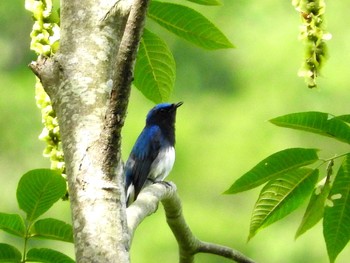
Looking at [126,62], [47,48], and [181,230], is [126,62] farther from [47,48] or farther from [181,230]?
[181,230]

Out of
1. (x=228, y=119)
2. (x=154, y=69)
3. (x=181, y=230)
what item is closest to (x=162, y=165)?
(x=181, y=230)

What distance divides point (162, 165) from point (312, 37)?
2866 mm

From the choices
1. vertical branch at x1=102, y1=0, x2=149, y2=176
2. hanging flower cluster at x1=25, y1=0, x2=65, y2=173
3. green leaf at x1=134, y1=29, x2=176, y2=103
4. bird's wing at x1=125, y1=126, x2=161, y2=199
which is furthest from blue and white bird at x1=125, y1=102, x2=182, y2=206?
vertical branch at x1=102, y1=0, x2=149, y2=176

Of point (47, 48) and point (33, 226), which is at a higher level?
point (47, 48)

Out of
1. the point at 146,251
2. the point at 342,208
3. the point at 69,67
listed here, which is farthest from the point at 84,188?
the point at 146,251

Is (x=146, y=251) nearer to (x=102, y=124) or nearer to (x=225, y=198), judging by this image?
(x=225, y=198)

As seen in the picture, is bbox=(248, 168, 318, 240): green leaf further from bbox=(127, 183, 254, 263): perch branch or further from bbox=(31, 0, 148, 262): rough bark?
bbox=(31, 0, 148, 262): rough bark

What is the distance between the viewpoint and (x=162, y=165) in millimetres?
4496

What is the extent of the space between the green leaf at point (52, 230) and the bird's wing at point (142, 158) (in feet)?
7.98

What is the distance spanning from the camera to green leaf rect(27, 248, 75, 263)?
1857mm

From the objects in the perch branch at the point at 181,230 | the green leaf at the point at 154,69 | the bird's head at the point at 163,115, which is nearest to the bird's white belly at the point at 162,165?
the bird's head at the point at 163,115

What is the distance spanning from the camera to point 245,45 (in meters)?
8.94

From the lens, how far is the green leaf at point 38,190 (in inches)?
67.3

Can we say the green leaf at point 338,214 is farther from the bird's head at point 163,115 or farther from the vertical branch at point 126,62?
the bird's head at point 163,115
